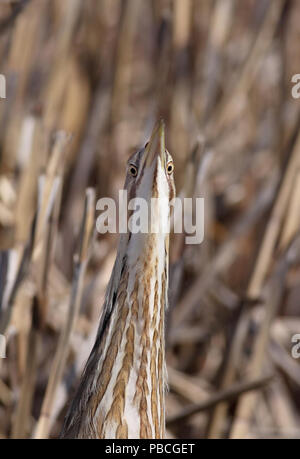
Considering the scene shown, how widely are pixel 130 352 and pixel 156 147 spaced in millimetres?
231

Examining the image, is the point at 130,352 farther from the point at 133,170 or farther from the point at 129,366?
the point at 133,170

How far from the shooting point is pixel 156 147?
0.72 m

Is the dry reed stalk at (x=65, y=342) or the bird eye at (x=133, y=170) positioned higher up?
the bird eye at (x=133, y=170)

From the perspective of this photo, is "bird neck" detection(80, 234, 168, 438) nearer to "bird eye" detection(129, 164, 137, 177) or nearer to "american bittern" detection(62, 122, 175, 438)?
"american bittern" detection(62, 122, 175, 438)

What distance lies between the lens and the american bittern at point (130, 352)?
77 centimetres

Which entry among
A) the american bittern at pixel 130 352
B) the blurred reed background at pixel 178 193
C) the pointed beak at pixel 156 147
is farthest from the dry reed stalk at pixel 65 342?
the pointed beak at pixel 156 147

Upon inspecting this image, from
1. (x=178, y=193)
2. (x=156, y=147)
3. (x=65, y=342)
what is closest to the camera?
(x=156, y=147)

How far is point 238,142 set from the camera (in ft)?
6.75

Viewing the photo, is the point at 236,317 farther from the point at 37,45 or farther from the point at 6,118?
the point at 37,45

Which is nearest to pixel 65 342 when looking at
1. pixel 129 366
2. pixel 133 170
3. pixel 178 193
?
pixel 129 366

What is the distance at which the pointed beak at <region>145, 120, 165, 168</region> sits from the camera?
0.72m

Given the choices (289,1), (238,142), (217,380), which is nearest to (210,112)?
(289,1)

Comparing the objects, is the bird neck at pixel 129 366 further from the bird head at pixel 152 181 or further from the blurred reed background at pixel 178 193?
the blurred reed background at pixel 178 193

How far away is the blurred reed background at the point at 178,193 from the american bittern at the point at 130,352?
174mm
